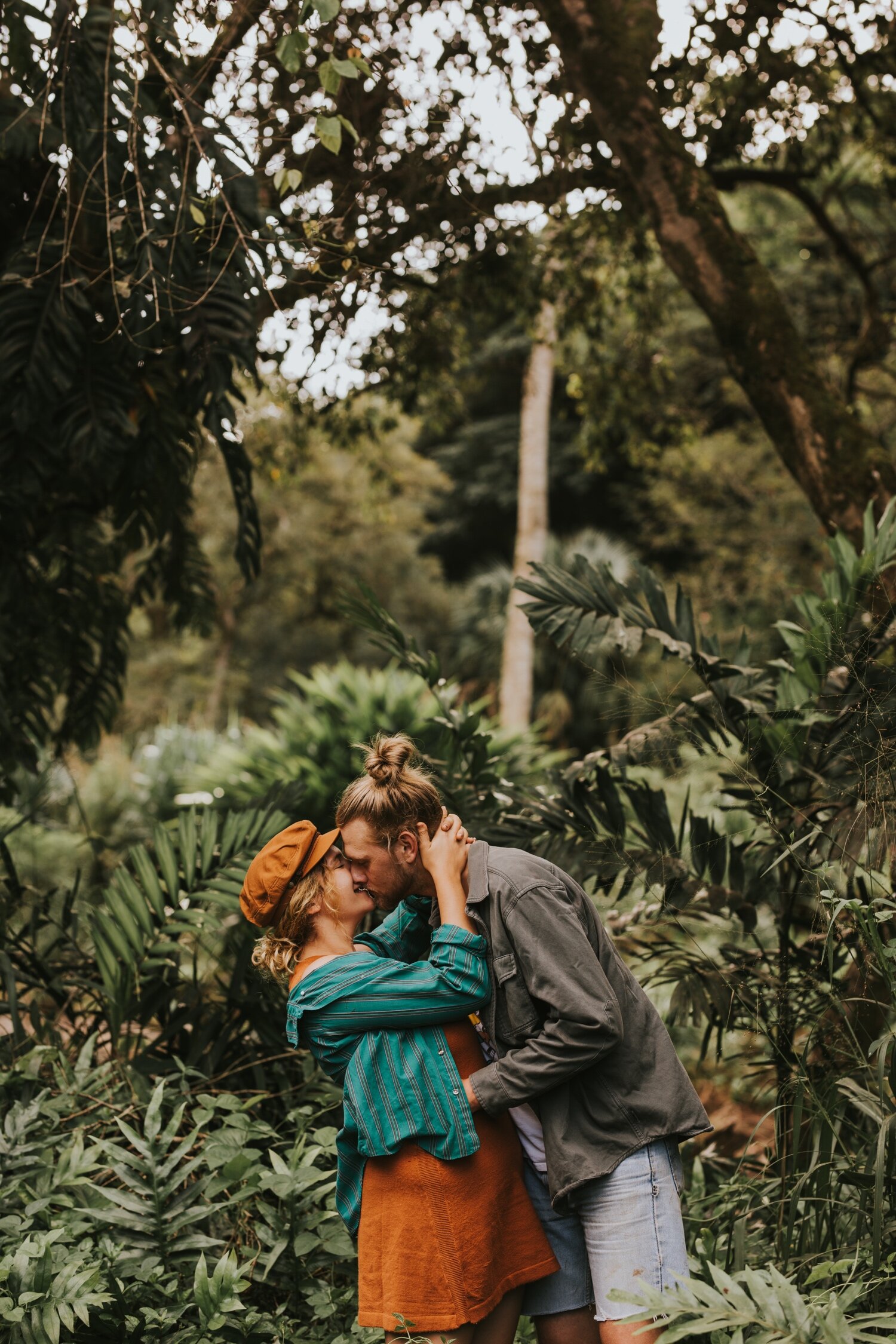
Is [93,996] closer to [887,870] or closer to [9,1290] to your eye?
[9,1290]

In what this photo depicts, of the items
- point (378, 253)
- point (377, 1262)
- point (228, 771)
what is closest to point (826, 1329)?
Result: point (377, 1262)

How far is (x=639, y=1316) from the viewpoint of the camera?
1.85 m

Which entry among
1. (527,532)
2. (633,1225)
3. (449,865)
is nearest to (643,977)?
(633,1225)

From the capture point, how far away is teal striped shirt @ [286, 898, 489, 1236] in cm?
209

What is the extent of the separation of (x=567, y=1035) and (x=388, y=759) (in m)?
0.68

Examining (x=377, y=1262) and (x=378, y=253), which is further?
(x=378, y=253)

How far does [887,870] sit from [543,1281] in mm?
1334

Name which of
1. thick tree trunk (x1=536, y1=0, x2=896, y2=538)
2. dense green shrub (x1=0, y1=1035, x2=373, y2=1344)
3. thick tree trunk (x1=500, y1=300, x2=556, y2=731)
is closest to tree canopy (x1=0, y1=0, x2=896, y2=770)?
thick tree trunk (x1=536, y1=0, x2=896, y2=538)

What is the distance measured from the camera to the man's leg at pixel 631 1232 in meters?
2.08

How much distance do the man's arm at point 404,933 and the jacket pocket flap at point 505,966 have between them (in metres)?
0.35

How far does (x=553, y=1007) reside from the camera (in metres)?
2.04

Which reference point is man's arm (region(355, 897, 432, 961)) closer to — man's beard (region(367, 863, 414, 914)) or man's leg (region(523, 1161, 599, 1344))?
man's beard (region(367, 863, 414, 914))

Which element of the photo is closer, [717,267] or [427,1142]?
[427,1142]

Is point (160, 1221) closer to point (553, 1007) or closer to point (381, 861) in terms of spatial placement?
point (381, 861)
